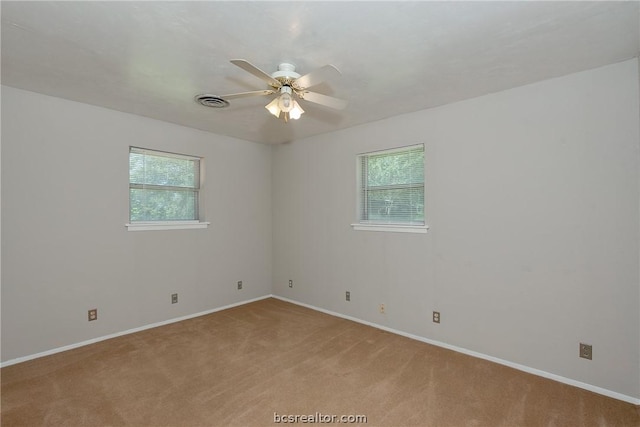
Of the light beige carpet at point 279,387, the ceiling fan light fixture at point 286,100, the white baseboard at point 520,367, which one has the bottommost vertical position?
the light beige carpet at point 279,387

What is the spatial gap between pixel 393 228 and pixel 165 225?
2736 millimetres

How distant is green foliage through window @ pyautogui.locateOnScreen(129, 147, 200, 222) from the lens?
3.63 metres

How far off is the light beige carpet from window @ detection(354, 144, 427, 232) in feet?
4.27

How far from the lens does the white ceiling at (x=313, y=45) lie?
171cm

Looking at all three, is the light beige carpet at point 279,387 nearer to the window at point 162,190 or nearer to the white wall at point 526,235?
the white wall at point 526,235

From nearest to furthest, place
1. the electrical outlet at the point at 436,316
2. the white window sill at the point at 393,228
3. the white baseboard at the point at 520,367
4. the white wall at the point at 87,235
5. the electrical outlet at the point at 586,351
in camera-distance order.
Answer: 1. the white baseboard at the point at 520,367
2. the electrical outlet at the point at 586,351
3. the white wall at the point at 87,235
4. the electrical outlet at the point at 436,316
5. the white window sill at the point at 393,228

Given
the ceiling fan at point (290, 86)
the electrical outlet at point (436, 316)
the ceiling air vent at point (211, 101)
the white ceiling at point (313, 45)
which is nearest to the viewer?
the white ceiling at point (313, 45)

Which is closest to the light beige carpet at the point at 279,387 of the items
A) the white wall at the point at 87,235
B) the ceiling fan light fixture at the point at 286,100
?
the white wall at the point at 87,235

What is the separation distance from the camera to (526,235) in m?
2.68

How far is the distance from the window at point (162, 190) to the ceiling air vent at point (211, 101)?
1132mm

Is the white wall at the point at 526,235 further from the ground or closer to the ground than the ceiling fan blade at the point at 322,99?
closer to the ground

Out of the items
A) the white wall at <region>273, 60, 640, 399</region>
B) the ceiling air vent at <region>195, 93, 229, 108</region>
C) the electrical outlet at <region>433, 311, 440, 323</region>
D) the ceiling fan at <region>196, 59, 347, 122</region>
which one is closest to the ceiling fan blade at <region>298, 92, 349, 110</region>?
the ceiling fan at <region>196, 59, 347, 122</region>

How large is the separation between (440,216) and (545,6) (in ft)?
6.27

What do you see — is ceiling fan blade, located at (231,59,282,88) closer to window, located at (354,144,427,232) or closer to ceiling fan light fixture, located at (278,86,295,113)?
Answer: ceiling fan light fixture, located at (278,86,295,113)
